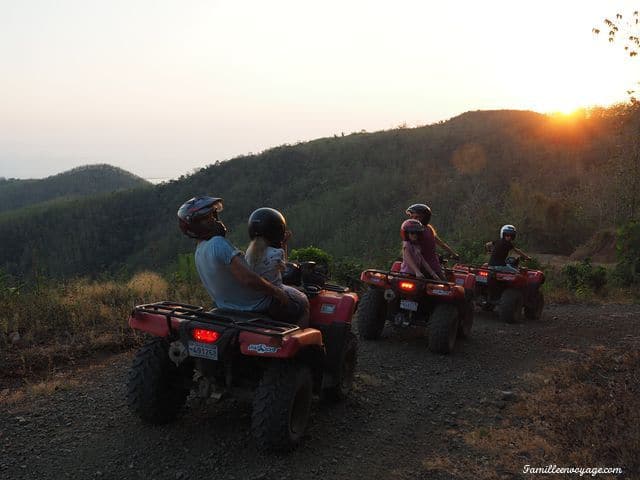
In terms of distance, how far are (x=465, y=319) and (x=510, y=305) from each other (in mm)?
2039

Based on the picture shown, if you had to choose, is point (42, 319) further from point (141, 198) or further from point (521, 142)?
point (141, 198)

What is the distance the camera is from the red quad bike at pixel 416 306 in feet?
24.0

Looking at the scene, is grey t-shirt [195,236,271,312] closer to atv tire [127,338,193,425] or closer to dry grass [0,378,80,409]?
atv tire [127,338,193,425]

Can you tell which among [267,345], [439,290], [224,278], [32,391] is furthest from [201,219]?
[439,290]

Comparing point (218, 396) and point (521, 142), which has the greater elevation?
point (521, 142)

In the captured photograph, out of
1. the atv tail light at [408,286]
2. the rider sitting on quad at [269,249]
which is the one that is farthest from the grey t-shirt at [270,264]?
the atv tail light at [408,286]

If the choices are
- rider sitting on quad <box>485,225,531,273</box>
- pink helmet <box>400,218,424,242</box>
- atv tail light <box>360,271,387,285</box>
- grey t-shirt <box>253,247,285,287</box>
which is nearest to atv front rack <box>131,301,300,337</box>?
grey t-shirt <box>253,247,285,287</box>

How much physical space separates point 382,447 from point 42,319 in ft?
16.2

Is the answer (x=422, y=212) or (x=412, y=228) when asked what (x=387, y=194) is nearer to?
(x=422, y=212)

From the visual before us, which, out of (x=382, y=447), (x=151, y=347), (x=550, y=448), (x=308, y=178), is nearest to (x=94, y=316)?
(x=151, y=347)

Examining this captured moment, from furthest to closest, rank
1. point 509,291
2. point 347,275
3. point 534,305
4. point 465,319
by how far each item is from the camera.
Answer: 1. point 347,275
2. point 534,305
3. point 509,291
4. point 465,319

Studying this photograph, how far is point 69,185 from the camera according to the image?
12000 centimetres

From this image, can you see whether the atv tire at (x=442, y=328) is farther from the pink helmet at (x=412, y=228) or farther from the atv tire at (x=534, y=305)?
the atv tire at (x=534, y=305)

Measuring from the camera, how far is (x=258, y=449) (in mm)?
4215
